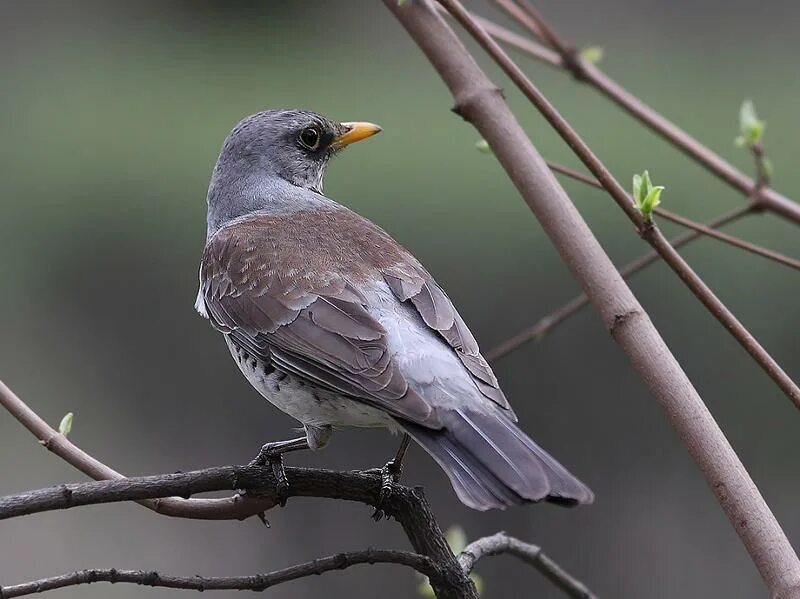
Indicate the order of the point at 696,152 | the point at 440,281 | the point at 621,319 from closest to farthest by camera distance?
the point at 621,319 < the point at 696,152 < the point at 440,281

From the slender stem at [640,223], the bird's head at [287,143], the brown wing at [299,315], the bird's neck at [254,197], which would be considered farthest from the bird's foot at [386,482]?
the bird's head at [287,143]

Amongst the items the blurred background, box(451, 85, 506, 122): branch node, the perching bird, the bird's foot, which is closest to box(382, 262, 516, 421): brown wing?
the perching bird

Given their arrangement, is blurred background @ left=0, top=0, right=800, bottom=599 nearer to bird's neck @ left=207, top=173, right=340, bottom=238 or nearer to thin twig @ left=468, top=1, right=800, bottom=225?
bird's neck @ left=207, top=173, right=340, bottom=238

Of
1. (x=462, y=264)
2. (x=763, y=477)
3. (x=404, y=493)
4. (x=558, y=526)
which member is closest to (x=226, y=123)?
(x=462, y=264)

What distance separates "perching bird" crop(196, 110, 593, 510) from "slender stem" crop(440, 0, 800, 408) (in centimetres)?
36

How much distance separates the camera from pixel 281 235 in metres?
2.95

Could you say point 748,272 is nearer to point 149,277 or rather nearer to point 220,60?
point 149,277

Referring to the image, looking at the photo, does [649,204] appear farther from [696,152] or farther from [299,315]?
[299,315]

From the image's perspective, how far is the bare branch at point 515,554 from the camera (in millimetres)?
2092

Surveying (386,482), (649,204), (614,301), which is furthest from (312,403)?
(649,204)

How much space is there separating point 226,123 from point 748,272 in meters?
3.34

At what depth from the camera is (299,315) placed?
2.66 m

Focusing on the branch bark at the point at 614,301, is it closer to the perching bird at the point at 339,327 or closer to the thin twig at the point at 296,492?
the perching bird at the point at 339,327

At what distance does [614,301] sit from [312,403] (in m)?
0.79
